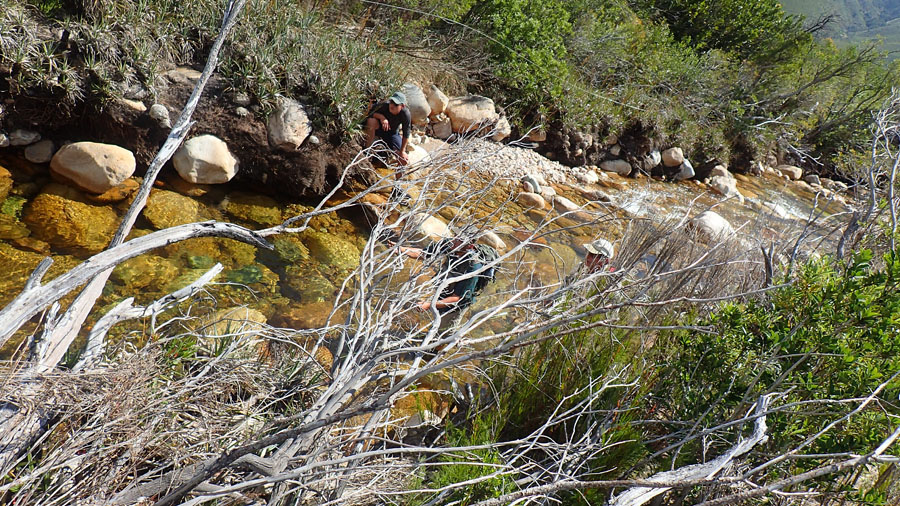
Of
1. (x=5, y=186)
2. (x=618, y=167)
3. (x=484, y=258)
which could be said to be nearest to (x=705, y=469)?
(x=484, y=258)

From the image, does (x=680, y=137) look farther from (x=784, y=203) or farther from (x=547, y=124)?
(x=547, y=124)

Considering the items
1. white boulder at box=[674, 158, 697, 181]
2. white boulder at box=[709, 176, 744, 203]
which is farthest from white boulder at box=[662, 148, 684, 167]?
white boulder at box=[709, 176, 744, 203]

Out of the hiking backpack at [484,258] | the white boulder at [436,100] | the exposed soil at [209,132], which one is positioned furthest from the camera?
the white boulder at [436,100]

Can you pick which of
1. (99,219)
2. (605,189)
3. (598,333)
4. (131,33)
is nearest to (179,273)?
(99,219)

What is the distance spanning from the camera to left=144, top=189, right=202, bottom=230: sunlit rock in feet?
17.9

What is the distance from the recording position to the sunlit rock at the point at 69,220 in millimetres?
4764

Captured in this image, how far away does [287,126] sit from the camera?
6.64 m

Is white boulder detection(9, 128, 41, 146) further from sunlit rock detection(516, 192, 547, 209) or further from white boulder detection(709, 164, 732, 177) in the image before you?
white boulder detection(709, 164, 732, 177)

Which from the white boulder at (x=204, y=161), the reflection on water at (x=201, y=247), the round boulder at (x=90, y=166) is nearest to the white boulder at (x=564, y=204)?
the reflection on water at (x=201, y=247)

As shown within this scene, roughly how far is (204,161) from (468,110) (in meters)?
5.05

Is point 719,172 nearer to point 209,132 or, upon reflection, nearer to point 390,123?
point 390,123

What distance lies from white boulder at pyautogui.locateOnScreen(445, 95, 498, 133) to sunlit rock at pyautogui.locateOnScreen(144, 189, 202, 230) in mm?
5098

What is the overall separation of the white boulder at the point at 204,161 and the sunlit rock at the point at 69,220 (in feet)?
3.31

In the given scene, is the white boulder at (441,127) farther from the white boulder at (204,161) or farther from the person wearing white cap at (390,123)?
the white boulder at (204,161)
